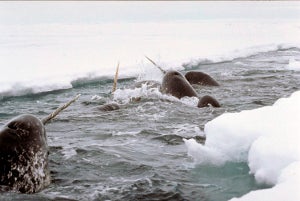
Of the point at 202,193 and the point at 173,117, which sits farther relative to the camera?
the point at 173,117

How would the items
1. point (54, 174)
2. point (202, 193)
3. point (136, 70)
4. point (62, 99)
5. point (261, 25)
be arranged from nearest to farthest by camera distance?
point (202, 193) < point (54, 174) < point (62, 99) < point (136, 70) < point (261, 25)

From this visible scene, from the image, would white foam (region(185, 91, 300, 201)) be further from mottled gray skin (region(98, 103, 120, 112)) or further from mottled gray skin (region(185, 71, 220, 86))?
mottled gray skin (region(185, 71, 220, 86))

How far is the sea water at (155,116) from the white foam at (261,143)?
0.4 inches

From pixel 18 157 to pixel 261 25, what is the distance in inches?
910

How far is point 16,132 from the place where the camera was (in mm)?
4660

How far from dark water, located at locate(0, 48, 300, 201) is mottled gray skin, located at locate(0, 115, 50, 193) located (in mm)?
149

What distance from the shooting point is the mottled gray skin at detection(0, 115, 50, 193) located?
14.8ft

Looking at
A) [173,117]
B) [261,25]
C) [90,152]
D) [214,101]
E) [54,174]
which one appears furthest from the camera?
[261,25]

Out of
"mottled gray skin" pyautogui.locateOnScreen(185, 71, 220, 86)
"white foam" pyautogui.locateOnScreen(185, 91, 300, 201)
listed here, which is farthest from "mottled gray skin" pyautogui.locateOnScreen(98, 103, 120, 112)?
"white foam" pyautogui.locateOnScreen(185, 91, 300, 201)

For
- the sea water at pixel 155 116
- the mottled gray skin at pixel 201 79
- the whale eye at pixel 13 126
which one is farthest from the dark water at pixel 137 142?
the whale eye at pixel 13 126

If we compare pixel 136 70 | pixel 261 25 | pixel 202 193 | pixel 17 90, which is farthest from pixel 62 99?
pixel 261 25

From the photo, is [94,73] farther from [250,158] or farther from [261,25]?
[261,25]

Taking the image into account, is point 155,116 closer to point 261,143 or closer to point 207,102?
point 207,102

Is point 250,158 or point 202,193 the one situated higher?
point 250,158
